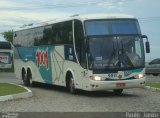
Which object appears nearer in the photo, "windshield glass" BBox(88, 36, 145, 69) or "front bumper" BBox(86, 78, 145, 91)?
"front bumper" BBox(86, 78, 145, 91)

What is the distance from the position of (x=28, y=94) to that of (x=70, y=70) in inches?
103

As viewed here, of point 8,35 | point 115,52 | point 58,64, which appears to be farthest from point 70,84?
point 8,35

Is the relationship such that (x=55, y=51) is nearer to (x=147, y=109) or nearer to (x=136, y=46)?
(x=136, y=46)

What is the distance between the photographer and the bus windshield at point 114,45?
868 inches

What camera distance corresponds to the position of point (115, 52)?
22203mm

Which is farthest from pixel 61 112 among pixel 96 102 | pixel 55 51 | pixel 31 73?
pixel 31 73

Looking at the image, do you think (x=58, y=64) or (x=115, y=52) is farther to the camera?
(x=58, y=64)

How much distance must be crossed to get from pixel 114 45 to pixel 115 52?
0.31m

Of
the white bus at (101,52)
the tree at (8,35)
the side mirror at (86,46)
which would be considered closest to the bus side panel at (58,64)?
the white bus at (101,52)

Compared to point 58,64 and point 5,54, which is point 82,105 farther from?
point 5,54

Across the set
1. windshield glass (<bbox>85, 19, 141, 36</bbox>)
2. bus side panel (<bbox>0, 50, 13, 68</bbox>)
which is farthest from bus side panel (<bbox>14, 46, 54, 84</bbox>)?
bus side panel (<bbox>0, 50, 13, 68</bbox>)

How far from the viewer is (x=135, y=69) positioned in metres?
22.4

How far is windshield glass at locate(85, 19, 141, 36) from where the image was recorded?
22.5 meters

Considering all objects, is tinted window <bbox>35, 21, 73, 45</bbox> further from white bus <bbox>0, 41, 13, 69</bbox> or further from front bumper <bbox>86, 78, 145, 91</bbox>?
white bus <bbox>0, 41, 13, 69</bbox>
